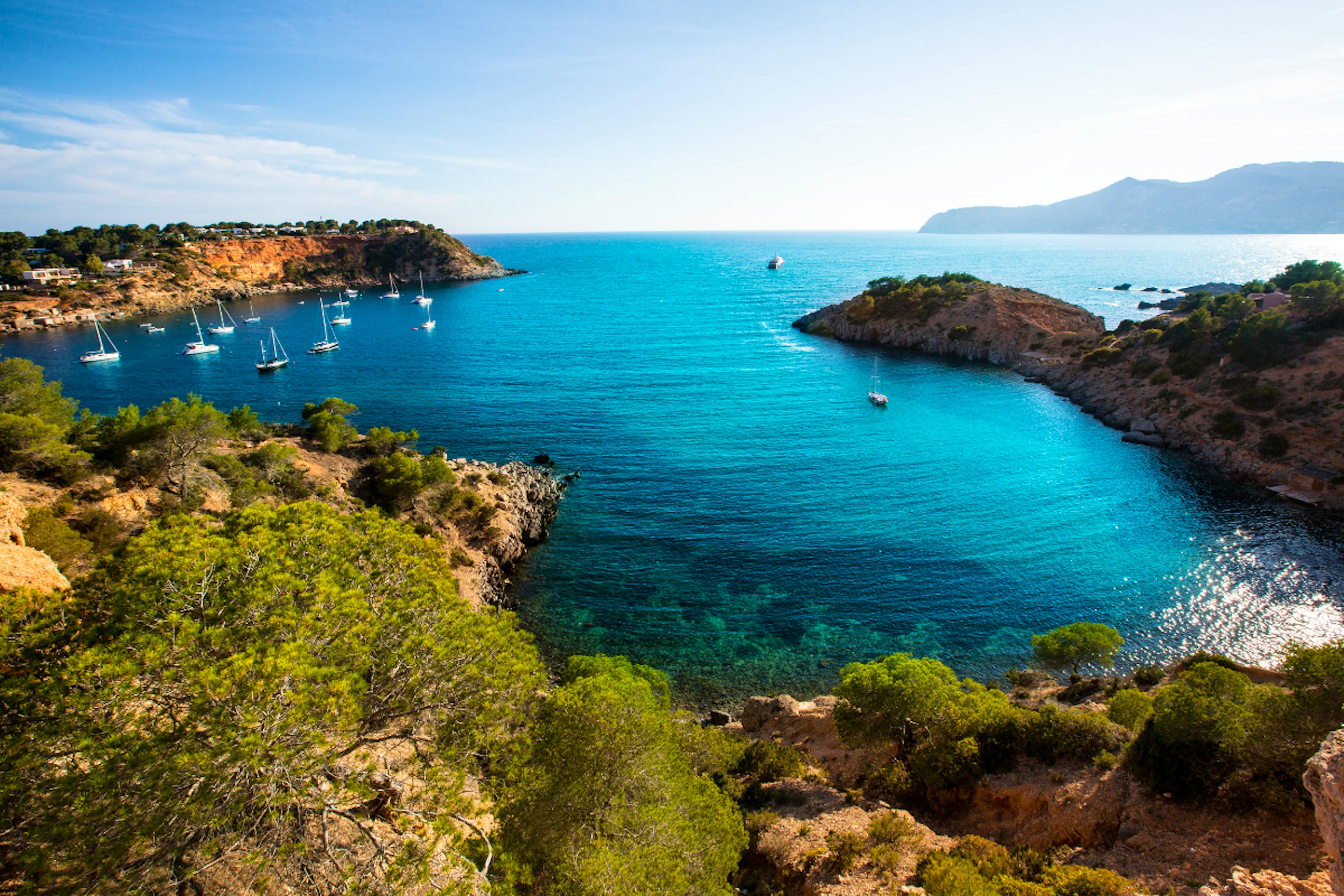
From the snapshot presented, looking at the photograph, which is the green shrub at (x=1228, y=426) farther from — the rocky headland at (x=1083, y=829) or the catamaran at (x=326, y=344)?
the catamaran at (x=326, y=344)

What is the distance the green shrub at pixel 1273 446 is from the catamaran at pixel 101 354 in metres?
155

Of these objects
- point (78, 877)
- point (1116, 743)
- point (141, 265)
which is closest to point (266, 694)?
point (78, 877)

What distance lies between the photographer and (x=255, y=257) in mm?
185625

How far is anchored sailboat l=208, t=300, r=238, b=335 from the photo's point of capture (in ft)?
403

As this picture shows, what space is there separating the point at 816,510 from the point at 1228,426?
47.6m

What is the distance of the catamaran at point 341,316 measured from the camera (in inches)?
5153

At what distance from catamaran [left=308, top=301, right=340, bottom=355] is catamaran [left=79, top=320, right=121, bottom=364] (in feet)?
91.8

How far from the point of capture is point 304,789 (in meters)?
12.4

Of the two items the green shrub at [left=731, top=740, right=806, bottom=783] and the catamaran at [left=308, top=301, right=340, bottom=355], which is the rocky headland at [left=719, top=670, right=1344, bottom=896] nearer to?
the green shrub at [left=731, top=740, right=806, bottom=783]

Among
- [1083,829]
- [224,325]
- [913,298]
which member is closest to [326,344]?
[224,325]

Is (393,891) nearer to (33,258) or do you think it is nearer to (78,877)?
(78,877)

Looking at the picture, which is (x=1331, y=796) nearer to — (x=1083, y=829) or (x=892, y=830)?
(x=1083, y=829)

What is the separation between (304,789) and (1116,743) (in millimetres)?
26807

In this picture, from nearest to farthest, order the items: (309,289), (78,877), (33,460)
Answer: (78,877) → (33,460) → (309,289)
